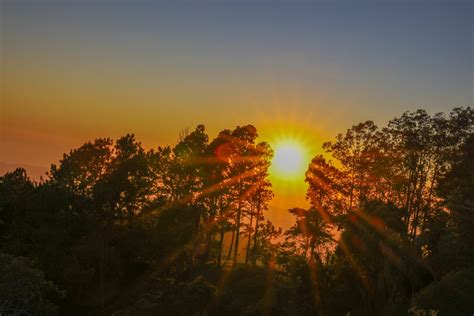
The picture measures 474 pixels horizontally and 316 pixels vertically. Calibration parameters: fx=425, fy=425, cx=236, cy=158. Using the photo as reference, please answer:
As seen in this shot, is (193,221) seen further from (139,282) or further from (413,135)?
(413,135)

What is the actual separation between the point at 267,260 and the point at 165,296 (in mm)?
14491

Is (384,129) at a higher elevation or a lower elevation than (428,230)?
higher

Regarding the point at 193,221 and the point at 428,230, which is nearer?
the point at 428,230

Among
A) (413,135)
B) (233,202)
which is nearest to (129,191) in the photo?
(233,202)

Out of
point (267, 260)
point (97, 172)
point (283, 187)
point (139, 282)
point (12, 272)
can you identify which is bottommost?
point (12, 272)

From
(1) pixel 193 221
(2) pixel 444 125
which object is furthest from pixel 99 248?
(2) pixel 444 125

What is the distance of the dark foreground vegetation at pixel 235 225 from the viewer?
1219 inches

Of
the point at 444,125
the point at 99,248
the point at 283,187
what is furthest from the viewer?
the point at 283,187

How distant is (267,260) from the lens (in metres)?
49.5

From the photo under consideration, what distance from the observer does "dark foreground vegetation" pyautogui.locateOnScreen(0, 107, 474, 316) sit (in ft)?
102

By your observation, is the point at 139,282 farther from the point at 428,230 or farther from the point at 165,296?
the point at 428,230

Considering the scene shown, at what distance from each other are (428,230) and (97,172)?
33347 millimetres

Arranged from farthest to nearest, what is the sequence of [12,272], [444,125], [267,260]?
[267,260] < [444,125] < [12,272]

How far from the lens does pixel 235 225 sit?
5100 cm
